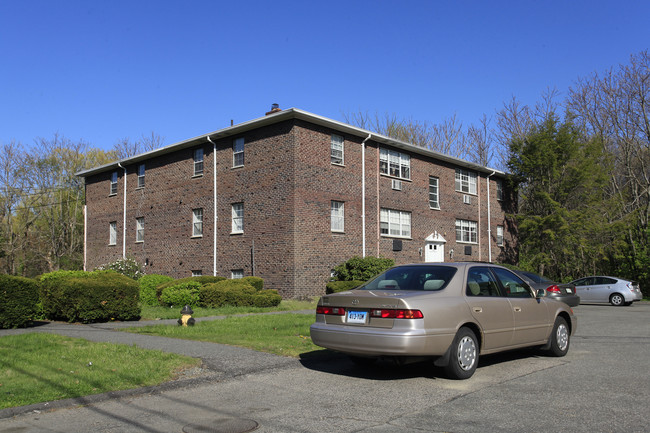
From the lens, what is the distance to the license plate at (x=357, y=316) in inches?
281

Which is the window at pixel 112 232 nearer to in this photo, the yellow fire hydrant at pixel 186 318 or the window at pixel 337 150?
the window at pixel 337 150

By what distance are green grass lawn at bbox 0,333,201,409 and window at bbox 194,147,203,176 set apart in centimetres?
1638

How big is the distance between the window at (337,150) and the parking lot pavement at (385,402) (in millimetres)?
15286

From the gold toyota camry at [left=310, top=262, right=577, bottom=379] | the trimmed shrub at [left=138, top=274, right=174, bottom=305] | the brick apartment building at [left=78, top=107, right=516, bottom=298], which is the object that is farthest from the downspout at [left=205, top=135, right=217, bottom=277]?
the gold toyota camry at [left=310, top=262, right=577, bottom=379]

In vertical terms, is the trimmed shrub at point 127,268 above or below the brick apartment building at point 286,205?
below

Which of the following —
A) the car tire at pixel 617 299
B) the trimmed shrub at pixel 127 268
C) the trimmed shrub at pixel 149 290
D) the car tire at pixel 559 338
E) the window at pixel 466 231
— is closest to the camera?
the car tire at pixel 559 338

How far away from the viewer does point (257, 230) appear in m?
22.3

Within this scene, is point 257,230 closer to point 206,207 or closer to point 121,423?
point 206,207

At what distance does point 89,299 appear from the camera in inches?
541

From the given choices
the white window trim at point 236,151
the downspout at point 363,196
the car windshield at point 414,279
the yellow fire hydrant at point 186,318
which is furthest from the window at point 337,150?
the car windshield at point 414,279

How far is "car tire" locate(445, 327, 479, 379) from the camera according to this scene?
7000 millimetres

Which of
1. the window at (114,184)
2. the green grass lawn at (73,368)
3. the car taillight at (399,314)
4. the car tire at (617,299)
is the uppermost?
the window at (114,184)

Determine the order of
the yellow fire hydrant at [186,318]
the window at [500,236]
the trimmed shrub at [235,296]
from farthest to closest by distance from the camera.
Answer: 1. the window at [500,236]
2. the trimmed shrub at [235,296]
3. the yellow fire hydrant at [186,318]

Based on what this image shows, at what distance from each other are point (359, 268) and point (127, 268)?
39.4 feet
